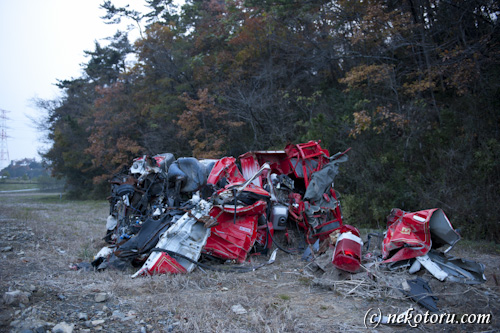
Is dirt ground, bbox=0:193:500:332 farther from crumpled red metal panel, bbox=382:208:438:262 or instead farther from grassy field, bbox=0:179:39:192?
grassy field, bbox=0:179:39:192

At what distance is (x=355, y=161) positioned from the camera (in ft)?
43.9

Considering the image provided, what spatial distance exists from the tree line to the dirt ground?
18.4 ft

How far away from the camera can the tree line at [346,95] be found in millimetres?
10711

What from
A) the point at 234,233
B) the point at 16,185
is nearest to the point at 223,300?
the point at 234,233

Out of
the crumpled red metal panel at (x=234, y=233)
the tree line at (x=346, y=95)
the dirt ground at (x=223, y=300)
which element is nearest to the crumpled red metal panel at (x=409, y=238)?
the dirt ground at (x=223, y=300)

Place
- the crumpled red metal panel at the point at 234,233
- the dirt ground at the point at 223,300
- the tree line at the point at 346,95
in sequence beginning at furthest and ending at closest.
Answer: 1. the tree line at the point at 346,95
2. the crumpled red metal panel at the point at 234,233
3. the dirt ground at the point at 223,300

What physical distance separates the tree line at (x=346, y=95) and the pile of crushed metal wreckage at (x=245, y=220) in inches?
181

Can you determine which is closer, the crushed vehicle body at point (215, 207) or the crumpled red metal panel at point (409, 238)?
the crumpled red metal panel at point (409, 238)

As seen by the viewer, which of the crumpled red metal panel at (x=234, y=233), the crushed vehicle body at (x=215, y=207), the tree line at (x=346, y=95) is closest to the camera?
the crushed vehicle body at (x=215, y=207)

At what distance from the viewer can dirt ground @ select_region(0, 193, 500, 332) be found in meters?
3.78

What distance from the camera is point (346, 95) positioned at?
15.0 meters

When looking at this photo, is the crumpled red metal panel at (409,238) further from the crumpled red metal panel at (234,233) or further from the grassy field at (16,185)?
the grassy field at (16,185)

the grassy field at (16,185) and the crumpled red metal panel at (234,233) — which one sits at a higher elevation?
the grassy field at (16,185)

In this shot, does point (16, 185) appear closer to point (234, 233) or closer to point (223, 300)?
point (234, 233)
